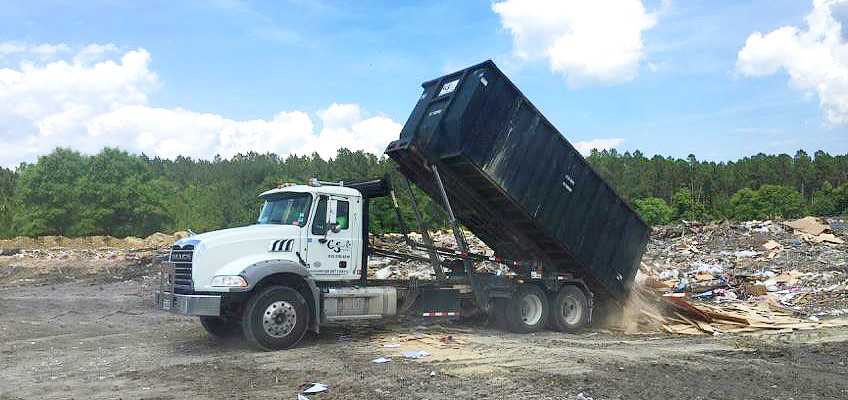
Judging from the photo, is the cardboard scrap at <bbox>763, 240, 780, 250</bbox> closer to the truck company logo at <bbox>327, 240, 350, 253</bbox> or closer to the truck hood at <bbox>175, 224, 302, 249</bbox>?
the truck company logo at <bbox>327, 240, 350, 253</bbox>

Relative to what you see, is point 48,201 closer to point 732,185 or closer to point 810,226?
point 810,226

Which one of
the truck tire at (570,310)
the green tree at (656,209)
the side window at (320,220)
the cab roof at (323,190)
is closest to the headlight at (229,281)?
the side window at (320,220)

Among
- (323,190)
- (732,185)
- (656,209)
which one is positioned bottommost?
(323,190)

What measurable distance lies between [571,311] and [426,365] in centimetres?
474

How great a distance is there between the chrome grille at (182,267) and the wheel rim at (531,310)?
18.2 ft

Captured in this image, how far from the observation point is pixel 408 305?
10555 mm

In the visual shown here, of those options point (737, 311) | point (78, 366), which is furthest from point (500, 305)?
point (78, 366)

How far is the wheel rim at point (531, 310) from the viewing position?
11.5m

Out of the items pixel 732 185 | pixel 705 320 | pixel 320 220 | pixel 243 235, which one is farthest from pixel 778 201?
pixel 243 235

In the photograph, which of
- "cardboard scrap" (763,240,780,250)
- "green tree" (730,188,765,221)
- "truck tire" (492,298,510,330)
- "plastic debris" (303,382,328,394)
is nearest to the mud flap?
"truck tire" (492,298,510,330)

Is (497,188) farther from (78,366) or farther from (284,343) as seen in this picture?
(78,366)

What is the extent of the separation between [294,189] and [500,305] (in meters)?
4.03

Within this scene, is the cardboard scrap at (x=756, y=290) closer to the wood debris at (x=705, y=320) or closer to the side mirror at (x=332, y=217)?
the wood debris at (x=705, y=320)

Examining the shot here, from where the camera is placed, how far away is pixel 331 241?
994cm
